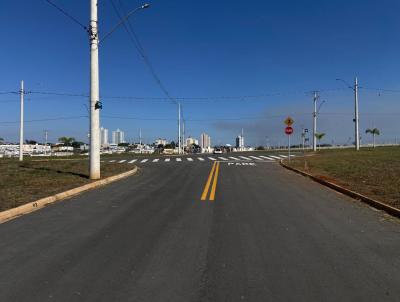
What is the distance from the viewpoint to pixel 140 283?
18.3ft

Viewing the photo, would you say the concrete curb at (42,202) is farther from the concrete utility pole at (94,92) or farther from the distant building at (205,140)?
the distant building at (205,140)

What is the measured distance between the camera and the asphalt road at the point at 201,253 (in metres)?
5.32

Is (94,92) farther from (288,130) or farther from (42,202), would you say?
(288,130)

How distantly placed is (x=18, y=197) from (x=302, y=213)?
27.3ft

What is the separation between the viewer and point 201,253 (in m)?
7.04

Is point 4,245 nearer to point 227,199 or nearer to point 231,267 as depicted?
point 231,267

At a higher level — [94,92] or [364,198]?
[94,92]

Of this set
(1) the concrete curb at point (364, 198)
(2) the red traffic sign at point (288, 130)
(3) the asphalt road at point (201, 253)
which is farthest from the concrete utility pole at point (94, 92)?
(2) the red traffic sign at point (288, 130)

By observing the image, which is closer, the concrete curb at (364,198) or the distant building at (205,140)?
the concrete curb at (364,198)

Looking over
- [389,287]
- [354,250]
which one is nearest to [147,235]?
[354,250]

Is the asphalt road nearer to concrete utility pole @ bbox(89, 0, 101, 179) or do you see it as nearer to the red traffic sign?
concrete utility pole @ bbox(89, 0, 101, 179)

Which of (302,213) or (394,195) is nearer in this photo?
(302,213)

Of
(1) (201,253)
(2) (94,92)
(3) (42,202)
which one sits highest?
(2) (94,92)

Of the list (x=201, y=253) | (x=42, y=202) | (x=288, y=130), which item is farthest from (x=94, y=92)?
(x=288, y=130)
